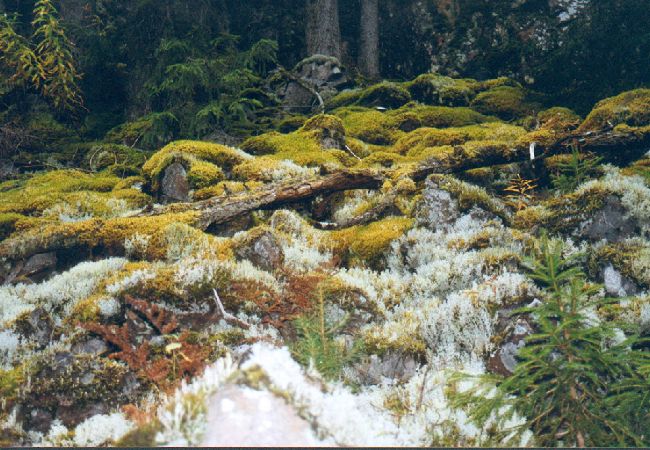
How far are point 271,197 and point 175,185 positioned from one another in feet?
7.55

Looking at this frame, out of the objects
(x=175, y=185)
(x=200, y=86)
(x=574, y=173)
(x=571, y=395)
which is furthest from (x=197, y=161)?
(x=571, y=395)

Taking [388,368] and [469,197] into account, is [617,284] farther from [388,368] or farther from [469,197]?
[388,368]

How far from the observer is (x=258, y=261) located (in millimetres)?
6684

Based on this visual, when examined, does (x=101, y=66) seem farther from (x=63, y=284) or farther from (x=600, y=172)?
(x=600, y=172)

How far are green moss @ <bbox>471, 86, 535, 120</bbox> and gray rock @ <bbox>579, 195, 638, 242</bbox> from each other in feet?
23.8

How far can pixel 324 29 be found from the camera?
17766mm

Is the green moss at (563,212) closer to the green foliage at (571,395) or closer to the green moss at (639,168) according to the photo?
the green moss at (639,168)

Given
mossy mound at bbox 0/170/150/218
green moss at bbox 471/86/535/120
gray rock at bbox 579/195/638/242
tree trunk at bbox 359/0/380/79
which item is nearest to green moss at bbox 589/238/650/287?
gray rock at bbox 579/195/638/242

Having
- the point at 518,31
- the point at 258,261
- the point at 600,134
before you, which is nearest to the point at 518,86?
the point at 518,31

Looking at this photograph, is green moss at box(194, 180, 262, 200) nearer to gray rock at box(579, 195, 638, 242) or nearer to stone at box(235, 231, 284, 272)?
stone at box(235, 231, 284, 272)

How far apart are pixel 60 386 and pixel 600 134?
9.27 metres

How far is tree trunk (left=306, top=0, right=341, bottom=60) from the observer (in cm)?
1775

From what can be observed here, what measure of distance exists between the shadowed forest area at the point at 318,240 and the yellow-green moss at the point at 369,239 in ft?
0.14

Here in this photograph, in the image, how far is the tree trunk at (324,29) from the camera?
17750 mm
